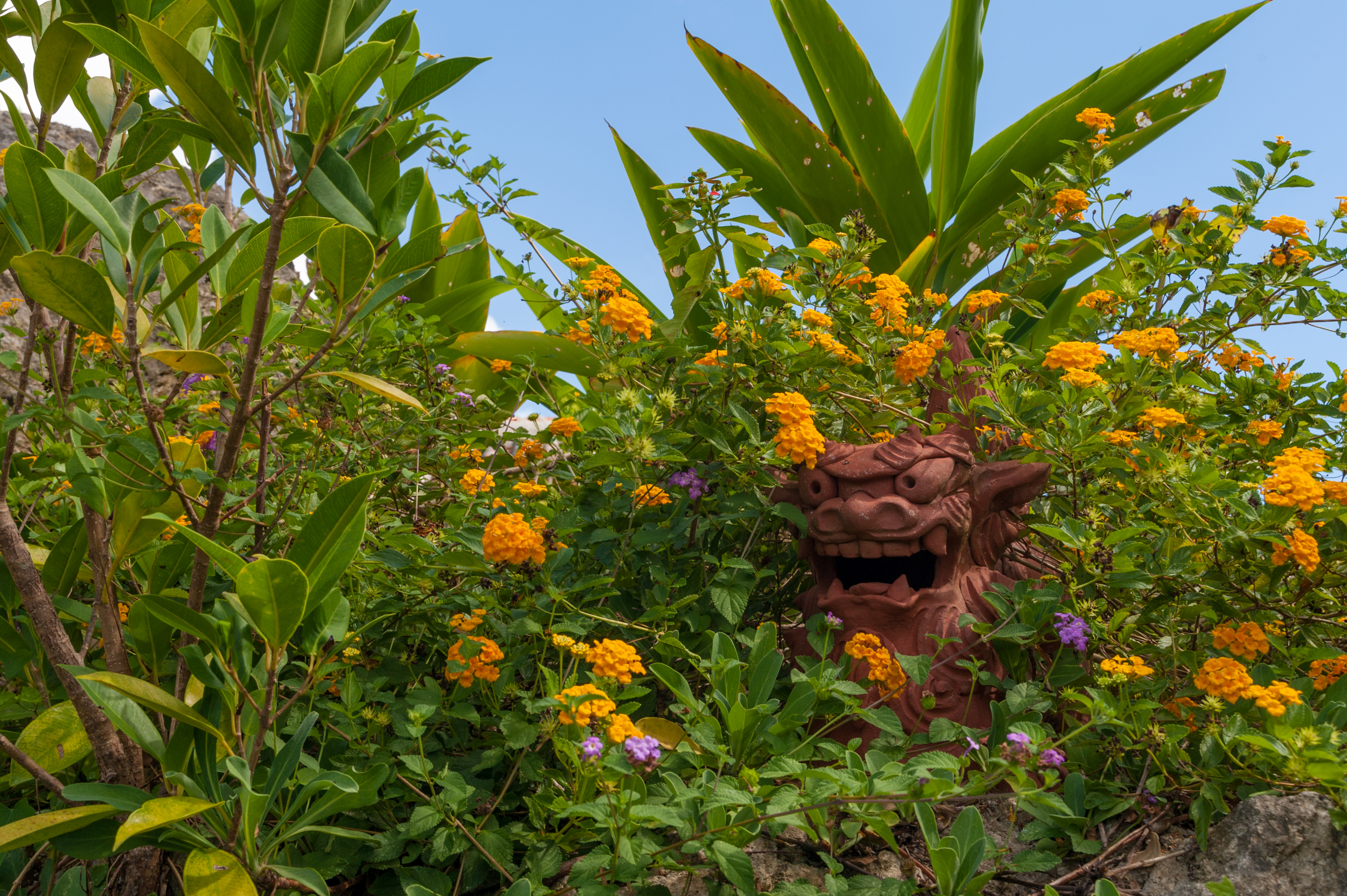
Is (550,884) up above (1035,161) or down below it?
below

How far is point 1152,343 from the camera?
1713 millimetres

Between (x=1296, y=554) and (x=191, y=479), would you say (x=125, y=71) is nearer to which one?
(x=191, y=479)

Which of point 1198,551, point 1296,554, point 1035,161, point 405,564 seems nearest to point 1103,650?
point 1198,551

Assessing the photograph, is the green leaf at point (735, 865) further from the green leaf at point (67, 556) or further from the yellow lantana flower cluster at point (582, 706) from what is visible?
the green leaf at point (67, 556)

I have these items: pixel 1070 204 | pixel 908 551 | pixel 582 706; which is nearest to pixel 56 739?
pixel 582 706

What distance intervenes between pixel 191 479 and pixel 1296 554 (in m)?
1.77

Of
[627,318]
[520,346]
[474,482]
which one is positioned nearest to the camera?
[627,318]

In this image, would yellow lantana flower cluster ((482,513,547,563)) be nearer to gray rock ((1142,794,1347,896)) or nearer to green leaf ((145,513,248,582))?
green leaf ((145,513,248,582))

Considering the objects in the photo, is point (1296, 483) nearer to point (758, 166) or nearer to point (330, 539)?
point (330, 539)

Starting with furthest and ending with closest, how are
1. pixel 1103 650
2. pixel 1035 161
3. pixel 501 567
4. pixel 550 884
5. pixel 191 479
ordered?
pixel 1035 161 → pixel 1103 650 → pixel 501 567 → pixel 191 479 → pixel 550 884

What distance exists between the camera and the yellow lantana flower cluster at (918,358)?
70.6 inches

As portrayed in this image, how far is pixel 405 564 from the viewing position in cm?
155

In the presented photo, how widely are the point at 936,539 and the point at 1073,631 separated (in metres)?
0.27

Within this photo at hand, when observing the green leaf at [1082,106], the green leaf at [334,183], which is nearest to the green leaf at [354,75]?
the green leaf at [334,183]
